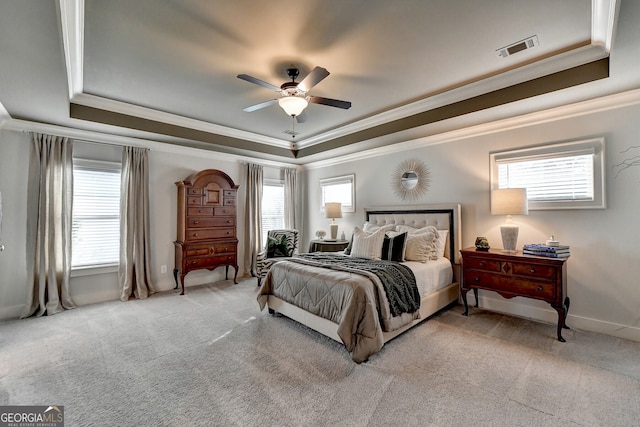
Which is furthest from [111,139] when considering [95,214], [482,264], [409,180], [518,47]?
[482,264]

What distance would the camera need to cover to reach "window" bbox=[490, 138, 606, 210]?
297 centimetres

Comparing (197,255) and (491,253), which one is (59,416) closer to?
(197,255)

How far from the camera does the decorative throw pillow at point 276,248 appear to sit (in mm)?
4836

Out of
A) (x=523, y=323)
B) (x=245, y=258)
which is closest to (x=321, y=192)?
(x=245, y=258)

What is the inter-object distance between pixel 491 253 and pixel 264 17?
329cm

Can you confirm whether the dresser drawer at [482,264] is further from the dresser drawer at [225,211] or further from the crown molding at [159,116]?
the crown molding at [159,116]

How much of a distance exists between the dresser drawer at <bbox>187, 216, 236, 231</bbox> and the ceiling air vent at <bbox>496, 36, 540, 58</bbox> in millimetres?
4469

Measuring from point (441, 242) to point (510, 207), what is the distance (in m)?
0.99

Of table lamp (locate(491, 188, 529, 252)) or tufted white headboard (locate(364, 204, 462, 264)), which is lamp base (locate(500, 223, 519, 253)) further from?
tufted white headboard (locate(364, 204, 462, 264))

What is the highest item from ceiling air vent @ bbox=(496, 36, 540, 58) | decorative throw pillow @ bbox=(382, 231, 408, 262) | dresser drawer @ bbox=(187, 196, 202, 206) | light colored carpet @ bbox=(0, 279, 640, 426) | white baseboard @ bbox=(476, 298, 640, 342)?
ceiling air vent @ bbox=(496, 36, 540, 58)

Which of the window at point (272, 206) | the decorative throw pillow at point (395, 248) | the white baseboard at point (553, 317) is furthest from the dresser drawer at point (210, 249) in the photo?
the white baseboard at point (553, 317)

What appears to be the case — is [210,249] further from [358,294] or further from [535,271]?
[535,271]

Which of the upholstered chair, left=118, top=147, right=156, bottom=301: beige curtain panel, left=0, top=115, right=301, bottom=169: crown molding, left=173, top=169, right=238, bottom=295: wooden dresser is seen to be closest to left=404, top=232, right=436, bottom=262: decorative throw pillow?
the upholstered chair

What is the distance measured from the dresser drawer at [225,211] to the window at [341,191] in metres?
2.02
